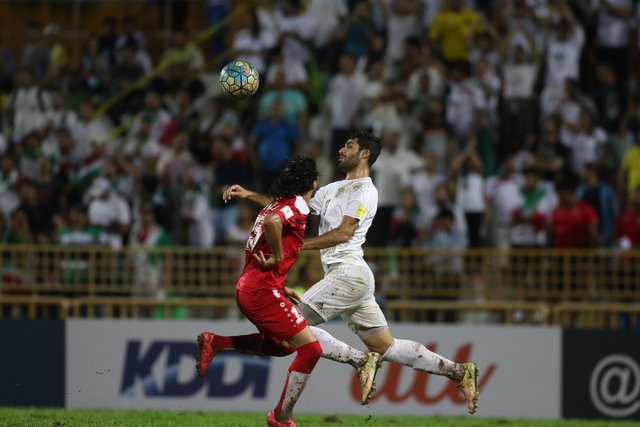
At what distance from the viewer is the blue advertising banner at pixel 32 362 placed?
1602 cm

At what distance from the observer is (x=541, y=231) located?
1795 cm

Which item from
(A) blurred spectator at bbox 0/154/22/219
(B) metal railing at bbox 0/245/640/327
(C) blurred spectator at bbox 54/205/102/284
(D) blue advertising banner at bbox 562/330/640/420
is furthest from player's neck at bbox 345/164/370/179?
(A) blurred spectator at bbox 0/154/22/219

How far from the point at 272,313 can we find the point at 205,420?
10.0 feet

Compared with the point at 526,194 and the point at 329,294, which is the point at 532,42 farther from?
the point at 329,294

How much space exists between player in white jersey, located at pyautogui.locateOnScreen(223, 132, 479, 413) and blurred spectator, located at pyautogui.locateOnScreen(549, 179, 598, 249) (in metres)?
6.07

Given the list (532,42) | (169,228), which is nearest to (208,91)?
(169,228)

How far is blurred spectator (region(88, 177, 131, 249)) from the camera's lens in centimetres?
1873

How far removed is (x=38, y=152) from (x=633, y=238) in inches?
367

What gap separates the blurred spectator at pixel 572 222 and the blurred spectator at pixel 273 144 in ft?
14.2

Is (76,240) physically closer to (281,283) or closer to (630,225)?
(630,225)

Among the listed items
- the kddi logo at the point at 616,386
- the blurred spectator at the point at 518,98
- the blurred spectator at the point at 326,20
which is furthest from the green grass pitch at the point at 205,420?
the blurred spectator at the point at 326,20

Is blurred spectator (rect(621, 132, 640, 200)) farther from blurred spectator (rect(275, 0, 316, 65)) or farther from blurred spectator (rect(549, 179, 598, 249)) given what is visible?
blurred spectator (rect(275, 0, 316, 65))

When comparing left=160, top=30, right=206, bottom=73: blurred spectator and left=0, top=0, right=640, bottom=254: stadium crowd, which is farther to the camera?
left=160, top=30, right=206, bottom=73: blurred spectator

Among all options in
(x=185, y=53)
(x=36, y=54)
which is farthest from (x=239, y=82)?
(x=36, y=54)
